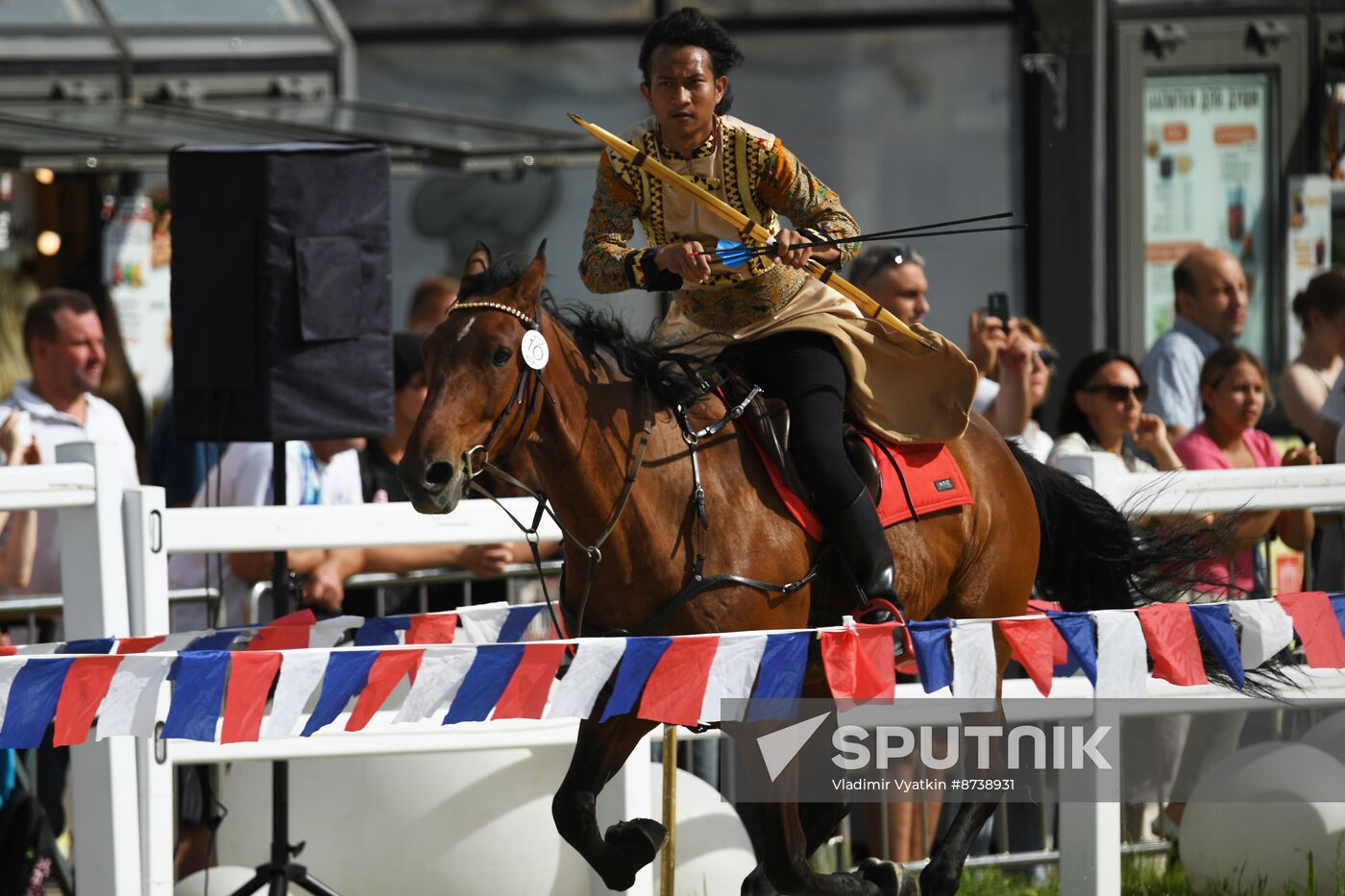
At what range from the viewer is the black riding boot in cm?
450

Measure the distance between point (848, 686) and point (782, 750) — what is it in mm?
364

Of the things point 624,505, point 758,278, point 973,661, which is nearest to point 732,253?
point 758,278

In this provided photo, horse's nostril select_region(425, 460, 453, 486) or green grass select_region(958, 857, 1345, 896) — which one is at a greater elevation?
horse's nostril select_region(425, 460, 453, 486)

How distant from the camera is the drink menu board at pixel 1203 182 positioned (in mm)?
11234

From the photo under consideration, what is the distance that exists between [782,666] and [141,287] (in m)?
7.36

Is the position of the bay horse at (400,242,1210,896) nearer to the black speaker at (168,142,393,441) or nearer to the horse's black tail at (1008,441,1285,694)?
the horse's black tail at (1008,441,1285,694)

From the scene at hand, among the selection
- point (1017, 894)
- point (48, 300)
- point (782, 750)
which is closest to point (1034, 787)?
point (1017, 894)

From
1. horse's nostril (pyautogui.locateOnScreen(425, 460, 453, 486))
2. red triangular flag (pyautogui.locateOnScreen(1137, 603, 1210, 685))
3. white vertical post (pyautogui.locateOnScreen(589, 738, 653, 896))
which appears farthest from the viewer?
white vertical post (pyautogui.locateOnScreen(589, 738, 653, 896))

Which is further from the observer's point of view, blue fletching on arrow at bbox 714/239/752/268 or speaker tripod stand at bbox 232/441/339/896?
speaker tripod stand at bbox 232/441/339/896

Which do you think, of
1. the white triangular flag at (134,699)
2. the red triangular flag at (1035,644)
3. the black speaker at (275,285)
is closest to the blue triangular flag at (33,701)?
the white triangular flag at (134,699)

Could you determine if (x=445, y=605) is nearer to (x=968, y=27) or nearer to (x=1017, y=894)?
(x=1017, y=894)

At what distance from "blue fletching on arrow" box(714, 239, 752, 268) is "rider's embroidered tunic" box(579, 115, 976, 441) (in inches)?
1.1

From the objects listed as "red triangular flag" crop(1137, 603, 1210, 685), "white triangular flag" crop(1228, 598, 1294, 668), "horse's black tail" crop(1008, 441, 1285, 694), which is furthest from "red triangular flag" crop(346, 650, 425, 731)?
"white triangular flag" crop(1228, 598, 1294, 668)

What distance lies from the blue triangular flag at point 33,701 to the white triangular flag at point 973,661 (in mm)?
2109
